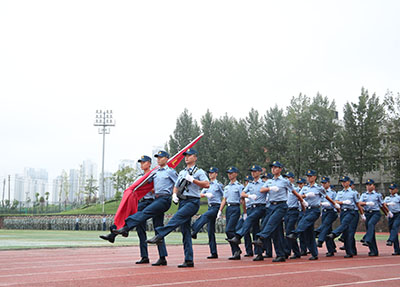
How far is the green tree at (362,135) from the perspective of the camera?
4628cm

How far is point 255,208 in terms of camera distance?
10.6m

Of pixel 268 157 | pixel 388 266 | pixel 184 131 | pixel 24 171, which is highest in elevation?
pixel 24 171

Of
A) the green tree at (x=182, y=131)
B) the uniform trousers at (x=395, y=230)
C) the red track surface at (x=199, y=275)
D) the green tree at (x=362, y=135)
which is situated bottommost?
the red track surface at (x=199, y=275)

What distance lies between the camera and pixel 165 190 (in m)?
8.73

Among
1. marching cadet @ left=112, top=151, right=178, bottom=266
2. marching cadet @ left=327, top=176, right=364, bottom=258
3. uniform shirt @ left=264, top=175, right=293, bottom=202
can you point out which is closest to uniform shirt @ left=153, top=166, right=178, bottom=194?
marching cadet @ left=112, top=151, right=178, bottom=266

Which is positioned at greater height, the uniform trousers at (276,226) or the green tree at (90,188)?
the green tree at (90,188)

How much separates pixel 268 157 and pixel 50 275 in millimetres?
49123

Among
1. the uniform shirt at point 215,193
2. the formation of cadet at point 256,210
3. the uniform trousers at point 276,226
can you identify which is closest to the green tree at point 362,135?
the formation of cadet at point 256,210

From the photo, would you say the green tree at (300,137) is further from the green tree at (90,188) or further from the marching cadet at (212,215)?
the green tree at (90,188)

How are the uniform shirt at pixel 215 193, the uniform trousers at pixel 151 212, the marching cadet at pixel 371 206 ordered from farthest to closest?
the marching cadet at pixel 371 206 < the uniform shirt at pixel 215 193 < the uniform trousers at pixel 151 212

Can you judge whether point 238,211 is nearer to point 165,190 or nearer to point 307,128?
point 165,190

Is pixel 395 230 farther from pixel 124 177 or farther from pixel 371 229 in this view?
pixel 124 177

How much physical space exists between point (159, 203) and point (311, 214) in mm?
4399

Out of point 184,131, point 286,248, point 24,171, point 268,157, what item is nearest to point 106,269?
point 286,248
